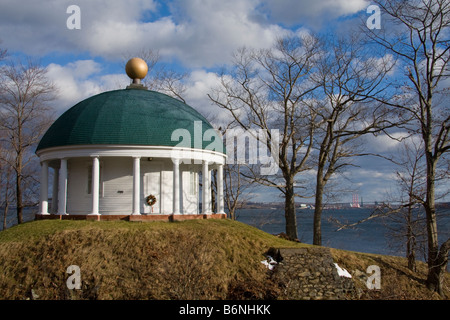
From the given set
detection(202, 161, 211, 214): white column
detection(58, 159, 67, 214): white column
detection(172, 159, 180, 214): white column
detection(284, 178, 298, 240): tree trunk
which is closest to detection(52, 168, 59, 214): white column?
detection(58, 159, 67, 214): white column

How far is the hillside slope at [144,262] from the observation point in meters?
15.0

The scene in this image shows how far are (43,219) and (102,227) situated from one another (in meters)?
5.68

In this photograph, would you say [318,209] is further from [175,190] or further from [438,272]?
[175,190]

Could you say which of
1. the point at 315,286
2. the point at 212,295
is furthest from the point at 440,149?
the point at 212,295

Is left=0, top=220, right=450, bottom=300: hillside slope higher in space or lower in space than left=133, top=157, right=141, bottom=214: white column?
lower

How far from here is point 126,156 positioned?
21.2 m

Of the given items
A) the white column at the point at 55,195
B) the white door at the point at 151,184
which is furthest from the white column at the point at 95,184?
the white column at the point at 55,195

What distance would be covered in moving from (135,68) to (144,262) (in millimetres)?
13410

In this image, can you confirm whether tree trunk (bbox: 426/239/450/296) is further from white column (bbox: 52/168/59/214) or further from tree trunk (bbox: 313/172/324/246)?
white column (bbox: 52/168/59/214)

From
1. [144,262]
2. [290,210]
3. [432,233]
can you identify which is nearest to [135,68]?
[290,210]

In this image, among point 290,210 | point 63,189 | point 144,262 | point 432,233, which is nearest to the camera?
point 144,262

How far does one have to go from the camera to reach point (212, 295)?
1530 centimetres

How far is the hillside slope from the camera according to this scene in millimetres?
15047
